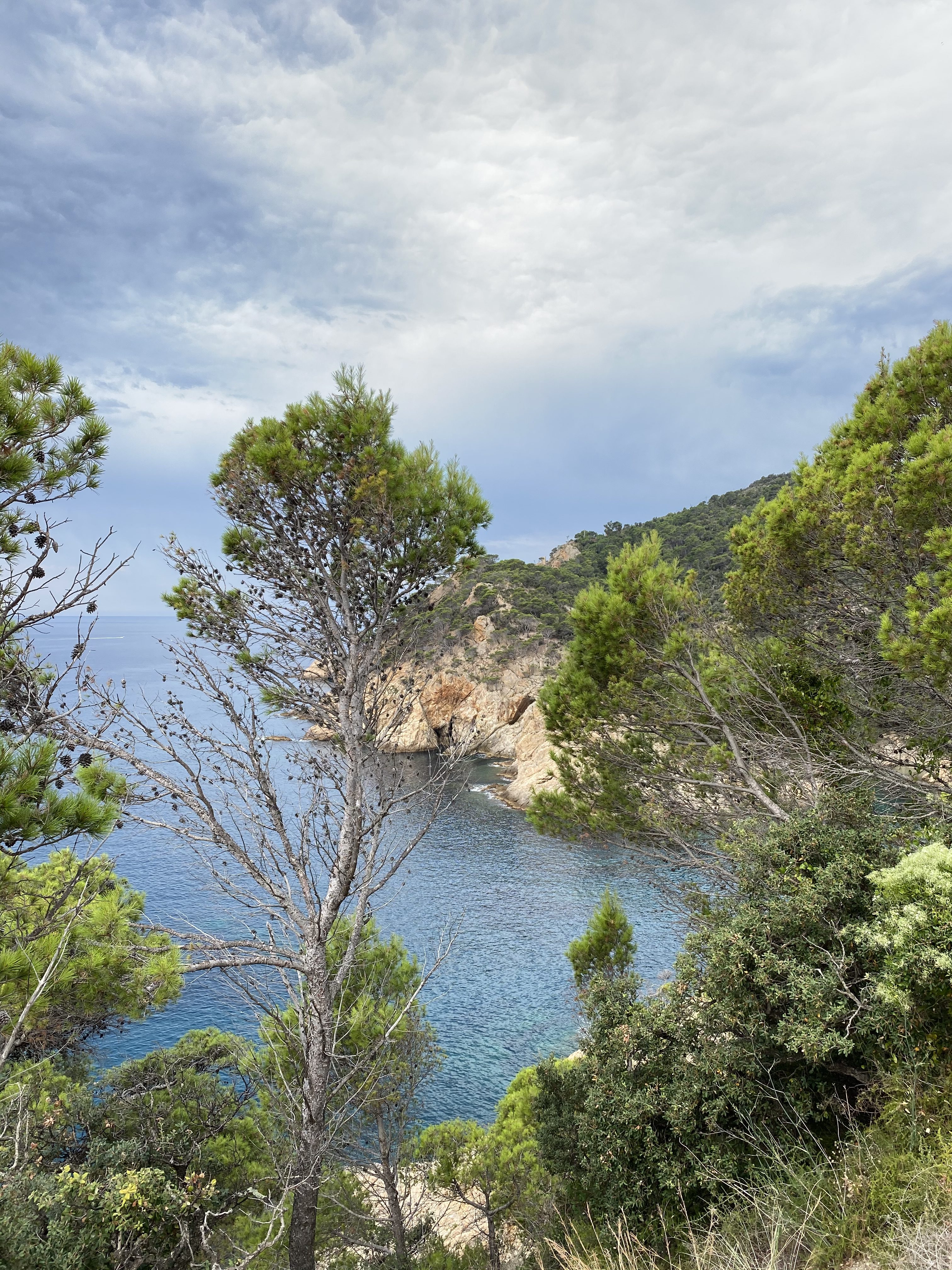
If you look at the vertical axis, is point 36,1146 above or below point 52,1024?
below

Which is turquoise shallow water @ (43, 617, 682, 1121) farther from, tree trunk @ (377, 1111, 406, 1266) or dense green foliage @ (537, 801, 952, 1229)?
dense green foliage @ (537, 801, 952, 1229)

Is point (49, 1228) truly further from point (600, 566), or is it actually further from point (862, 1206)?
point (600, 566)

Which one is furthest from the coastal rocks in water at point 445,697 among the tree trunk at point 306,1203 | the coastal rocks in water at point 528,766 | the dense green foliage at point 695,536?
the tree trunk at point 306,1203

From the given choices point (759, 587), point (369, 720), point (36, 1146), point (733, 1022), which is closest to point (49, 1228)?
point (36, 1146)

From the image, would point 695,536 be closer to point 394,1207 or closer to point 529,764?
point 529,764

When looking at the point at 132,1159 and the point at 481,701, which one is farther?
the point at 481,701

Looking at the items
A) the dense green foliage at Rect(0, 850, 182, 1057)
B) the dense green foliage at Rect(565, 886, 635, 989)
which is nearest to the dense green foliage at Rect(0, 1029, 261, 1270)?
the dense green foliage at Rect(0, 850, 182, 1057)

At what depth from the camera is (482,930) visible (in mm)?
20422

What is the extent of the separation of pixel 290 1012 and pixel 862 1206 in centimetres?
663

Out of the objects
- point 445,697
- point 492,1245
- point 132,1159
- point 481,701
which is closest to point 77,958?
point 132,1159

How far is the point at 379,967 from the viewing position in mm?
9203

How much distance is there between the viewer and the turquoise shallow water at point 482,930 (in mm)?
14852

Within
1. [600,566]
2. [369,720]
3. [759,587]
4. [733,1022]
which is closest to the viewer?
[733,1022]

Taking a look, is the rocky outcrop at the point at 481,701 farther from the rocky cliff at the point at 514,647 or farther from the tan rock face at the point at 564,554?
the tan rock face at the point at 564,554
